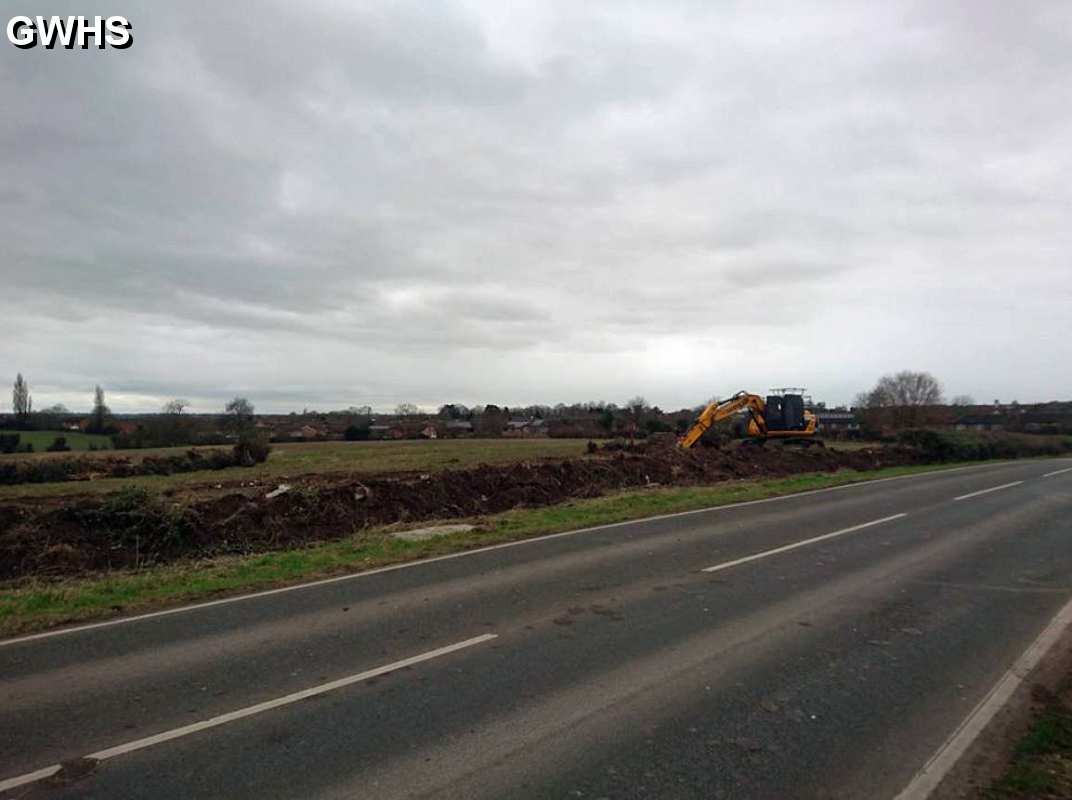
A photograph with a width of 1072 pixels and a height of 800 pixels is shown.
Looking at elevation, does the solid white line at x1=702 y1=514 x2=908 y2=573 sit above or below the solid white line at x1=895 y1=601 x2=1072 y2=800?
above

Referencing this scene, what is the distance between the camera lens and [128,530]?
12453mm

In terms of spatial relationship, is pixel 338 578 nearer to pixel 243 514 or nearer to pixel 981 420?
pixel 243 514

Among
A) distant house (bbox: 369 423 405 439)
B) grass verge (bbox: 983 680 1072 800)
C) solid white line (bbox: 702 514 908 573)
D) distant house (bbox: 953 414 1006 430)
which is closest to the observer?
grass verge (bbox: 983 680 1072 800)

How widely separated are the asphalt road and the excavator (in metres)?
28.9

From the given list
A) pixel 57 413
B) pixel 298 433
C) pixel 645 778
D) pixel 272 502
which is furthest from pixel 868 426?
pixel 57 413

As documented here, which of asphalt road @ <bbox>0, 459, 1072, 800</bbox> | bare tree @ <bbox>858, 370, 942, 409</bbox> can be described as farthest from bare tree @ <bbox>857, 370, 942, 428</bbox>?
asphalt road @ <bbox>0, 459, 1072, 800</bbox>

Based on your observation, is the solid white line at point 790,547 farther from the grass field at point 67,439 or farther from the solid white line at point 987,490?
the grass field at point 67,439

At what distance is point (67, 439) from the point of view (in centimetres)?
5997

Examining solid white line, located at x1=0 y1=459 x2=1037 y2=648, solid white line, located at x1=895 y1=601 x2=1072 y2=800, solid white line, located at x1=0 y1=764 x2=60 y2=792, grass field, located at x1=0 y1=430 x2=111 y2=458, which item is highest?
grass field, located at x1=0 y1=430 x2=111 y2=458

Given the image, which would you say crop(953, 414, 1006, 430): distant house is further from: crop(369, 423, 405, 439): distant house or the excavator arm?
crop(369, 423, 405, 439): distant house

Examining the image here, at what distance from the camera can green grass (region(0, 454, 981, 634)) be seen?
830cm

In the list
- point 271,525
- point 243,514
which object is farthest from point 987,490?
point 243,514

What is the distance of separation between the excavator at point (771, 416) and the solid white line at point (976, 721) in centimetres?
3163

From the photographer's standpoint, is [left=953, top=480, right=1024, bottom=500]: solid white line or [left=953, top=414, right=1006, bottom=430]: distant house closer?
[left=953, top=480, right=1024, bottom=500]: solid white line
